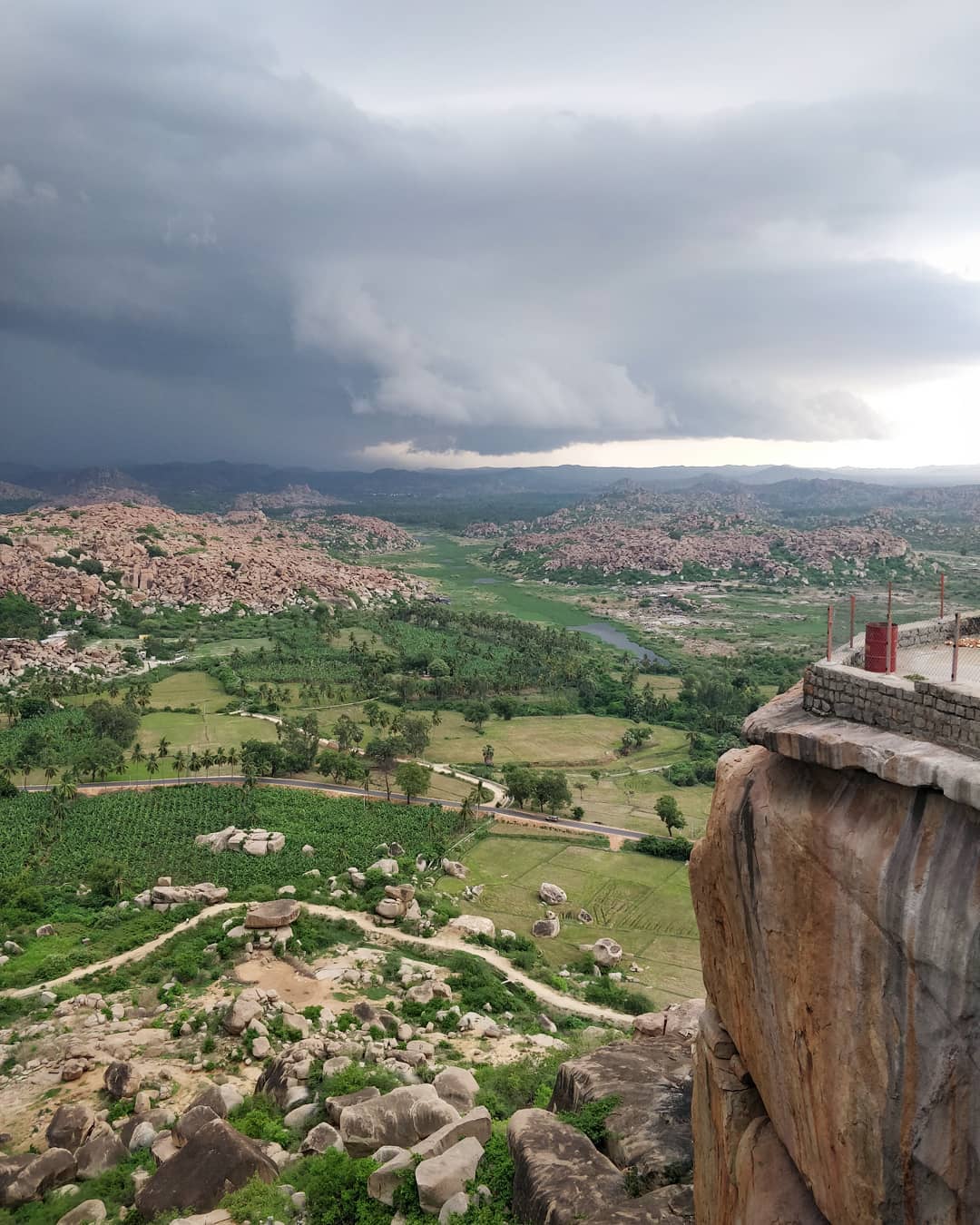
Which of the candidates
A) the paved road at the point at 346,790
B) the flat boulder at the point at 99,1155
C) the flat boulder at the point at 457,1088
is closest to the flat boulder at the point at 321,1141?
the flat boulder at the point at 457,1088

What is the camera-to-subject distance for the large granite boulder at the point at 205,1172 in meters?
17.4

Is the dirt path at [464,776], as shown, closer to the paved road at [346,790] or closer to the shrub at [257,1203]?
the paved road at [346,790]

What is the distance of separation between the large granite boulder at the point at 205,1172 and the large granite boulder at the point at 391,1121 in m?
1.96

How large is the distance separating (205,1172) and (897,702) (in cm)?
1873

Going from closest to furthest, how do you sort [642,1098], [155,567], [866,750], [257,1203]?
[866,750]
[642,1098]
[257,1203]
[155,567]

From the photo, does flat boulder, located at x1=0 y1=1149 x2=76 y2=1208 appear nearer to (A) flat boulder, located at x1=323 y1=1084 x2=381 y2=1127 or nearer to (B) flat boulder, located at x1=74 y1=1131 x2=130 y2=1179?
(B) flat boulder, located at x1=74 y1=1131 x2=130 y2=1179

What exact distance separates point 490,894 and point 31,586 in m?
94.6

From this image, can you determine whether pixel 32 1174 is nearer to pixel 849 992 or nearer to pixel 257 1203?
pixel 257 1203

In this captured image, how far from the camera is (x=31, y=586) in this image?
352 ft

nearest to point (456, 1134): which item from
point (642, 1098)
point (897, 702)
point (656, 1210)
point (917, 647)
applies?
point (642, 1098)

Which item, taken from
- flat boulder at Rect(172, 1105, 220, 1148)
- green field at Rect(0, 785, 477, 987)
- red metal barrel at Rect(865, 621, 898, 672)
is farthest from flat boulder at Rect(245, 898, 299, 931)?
red metal barrel at Rect(865, 621, 898, 672)

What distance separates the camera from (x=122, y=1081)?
73.4 feet

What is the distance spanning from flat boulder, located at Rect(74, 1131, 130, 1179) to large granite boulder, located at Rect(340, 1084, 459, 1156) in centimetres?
597

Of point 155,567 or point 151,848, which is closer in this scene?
point 151,848
